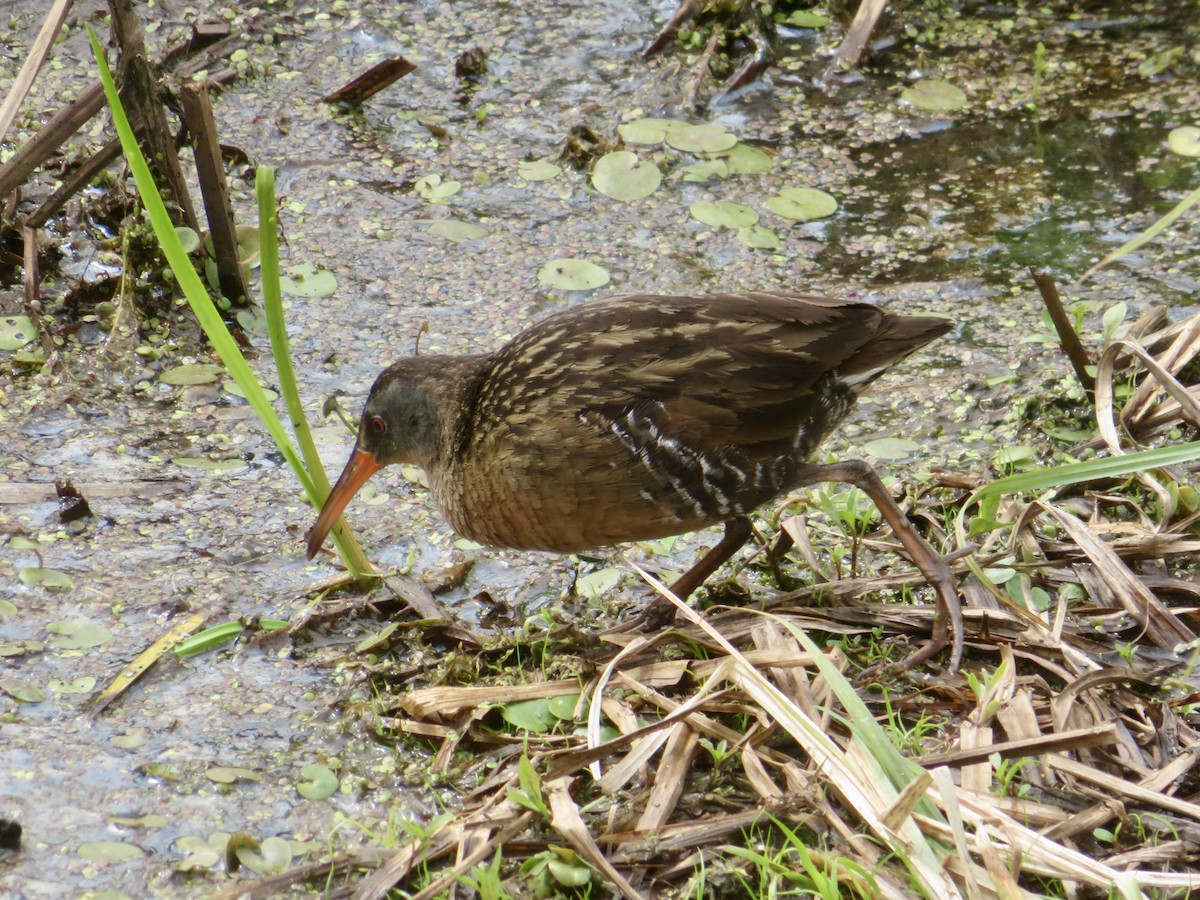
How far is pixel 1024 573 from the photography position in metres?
3.53

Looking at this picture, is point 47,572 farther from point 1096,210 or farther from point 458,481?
point 1096,210

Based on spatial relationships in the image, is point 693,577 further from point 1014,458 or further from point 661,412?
point 1014,458

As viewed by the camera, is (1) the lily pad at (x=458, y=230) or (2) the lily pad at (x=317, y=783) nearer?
(2) the lily pad at (x=317, y=783)

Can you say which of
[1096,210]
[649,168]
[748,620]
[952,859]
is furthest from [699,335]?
[1096,210]

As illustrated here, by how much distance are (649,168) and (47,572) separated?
2891 mm

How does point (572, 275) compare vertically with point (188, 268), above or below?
below

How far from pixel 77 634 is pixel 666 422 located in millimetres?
1617

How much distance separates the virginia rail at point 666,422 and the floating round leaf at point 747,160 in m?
1.99

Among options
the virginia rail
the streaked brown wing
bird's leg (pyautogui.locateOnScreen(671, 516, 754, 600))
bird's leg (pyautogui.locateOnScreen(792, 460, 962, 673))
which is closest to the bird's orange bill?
the virginia rail

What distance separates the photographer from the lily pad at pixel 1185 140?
17.8ft

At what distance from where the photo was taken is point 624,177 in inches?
209

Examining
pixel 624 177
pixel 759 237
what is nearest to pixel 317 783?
pixel 759 237

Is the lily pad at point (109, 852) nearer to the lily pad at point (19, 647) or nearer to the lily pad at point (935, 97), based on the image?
the lily pad at point (19, 647)

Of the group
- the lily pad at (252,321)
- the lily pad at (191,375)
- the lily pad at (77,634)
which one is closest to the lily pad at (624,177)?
the lily pad at (252,321)
